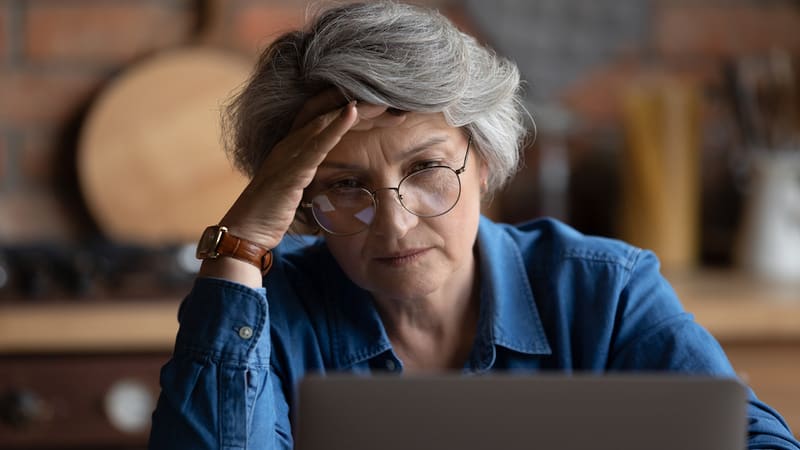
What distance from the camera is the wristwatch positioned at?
1.24 m

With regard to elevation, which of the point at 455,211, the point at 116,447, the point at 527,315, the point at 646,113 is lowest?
the point at 116,447

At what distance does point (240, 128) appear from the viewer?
1364 mm

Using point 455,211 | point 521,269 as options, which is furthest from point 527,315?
point 455,211

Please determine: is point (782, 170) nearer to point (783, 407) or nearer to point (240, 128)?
point (783, 407)

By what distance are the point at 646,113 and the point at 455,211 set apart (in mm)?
1137

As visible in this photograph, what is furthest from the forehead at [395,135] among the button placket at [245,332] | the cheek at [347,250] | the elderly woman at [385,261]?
the button placket at [245,332]

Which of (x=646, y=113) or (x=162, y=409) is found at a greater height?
(x=646, y=113)

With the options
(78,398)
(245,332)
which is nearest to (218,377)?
(245,332)

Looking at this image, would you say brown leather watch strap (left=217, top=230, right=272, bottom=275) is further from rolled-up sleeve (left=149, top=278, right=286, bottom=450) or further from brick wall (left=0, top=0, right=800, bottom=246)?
brick wall (left=0, top=0, right=800, bottom=246)

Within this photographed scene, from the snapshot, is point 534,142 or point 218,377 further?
point 534,142

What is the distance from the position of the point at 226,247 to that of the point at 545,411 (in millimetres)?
555

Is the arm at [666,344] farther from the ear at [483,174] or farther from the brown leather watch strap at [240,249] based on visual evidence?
the brown leather watch strap at [240,249]

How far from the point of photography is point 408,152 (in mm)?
1237

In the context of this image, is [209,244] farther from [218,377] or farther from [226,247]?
[218,377]
